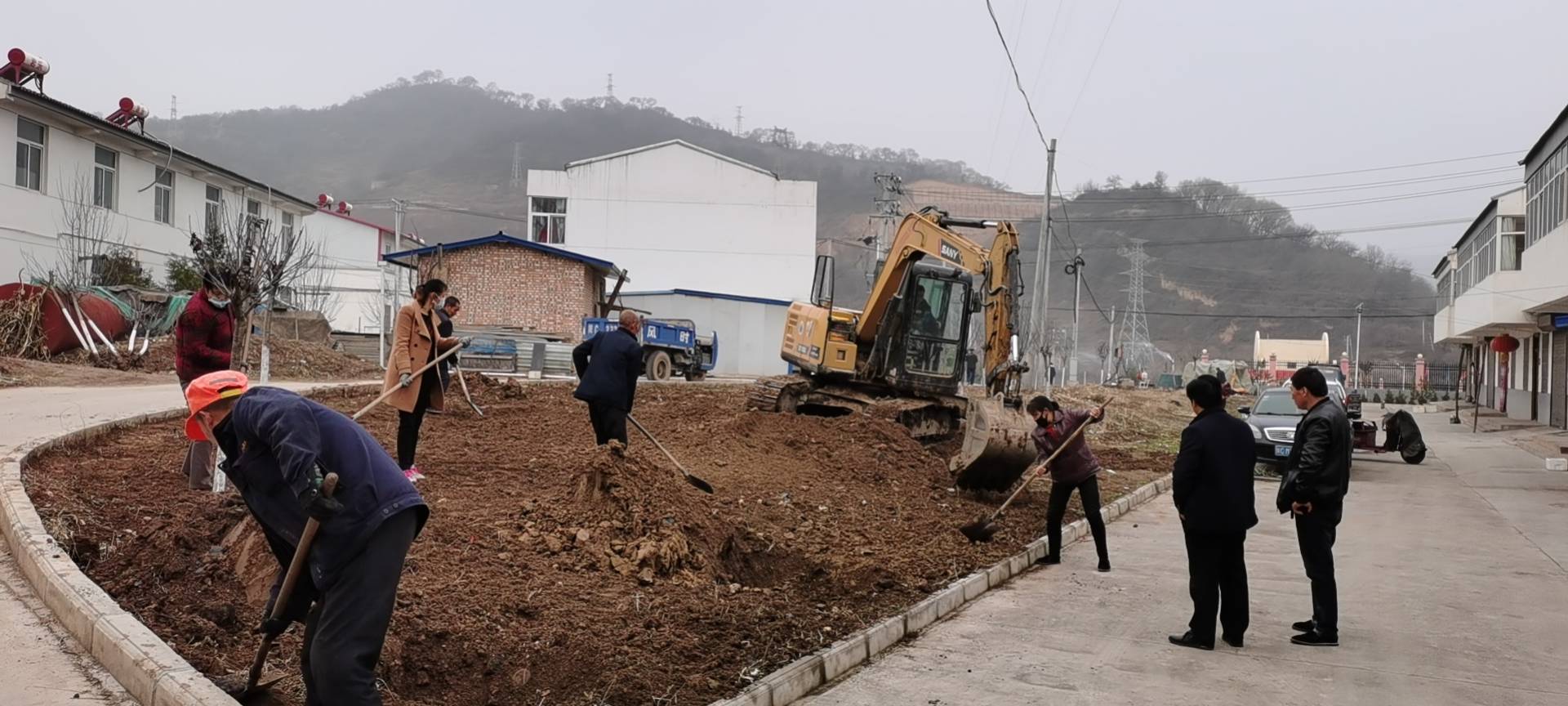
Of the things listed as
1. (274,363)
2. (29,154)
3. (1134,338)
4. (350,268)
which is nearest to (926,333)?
(274,363)

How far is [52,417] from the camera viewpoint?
44.0ft

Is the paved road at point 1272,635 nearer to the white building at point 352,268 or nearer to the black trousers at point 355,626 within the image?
the black trousers at point 355,626

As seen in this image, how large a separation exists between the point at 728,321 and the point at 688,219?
879cm

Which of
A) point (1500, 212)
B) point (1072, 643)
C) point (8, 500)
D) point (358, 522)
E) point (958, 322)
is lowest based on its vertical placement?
point (1072, 643)

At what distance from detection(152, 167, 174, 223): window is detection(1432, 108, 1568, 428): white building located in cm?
3483

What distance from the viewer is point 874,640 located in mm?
6598

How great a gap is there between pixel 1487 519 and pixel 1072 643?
9153mm

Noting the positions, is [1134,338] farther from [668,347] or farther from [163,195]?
[163,195]

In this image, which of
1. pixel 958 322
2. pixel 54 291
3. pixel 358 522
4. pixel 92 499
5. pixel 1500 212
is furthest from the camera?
pixel 1500 212

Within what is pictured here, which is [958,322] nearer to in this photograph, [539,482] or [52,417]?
[539,482]

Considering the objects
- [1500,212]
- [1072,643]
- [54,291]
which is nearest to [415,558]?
[1072,643]

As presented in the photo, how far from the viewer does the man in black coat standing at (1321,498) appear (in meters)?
6.98

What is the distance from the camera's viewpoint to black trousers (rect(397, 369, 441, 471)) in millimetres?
9062

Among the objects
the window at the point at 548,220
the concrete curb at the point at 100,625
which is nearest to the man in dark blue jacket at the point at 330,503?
the concrete curb at the point at 100,625
